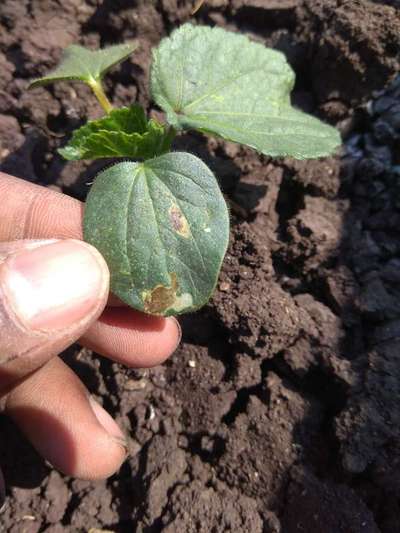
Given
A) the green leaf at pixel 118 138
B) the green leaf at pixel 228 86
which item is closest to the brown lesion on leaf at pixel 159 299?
the green leaf at pixel 118 138

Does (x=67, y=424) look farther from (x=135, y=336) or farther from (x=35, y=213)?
(x=35, y=213)

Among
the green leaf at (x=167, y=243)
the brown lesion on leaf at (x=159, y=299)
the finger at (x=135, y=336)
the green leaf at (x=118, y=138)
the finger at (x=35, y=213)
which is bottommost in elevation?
the finger at (x=135, y=336)

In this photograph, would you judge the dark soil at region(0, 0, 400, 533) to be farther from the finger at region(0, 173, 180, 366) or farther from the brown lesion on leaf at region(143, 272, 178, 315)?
the brown lesion on leaf at region(143, 272, 178, 315)

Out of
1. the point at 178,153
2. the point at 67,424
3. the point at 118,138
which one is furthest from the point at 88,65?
the point at 67,424

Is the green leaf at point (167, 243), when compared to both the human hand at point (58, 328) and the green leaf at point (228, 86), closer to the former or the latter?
the human hand at point (58, 328)

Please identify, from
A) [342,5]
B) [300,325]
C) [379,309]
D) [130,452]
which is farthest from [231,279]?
[342,5]

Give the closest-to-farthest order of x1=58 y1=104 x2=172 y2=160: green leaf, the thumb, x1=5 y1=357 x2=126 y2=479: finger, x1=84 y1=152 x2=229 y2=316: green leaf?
the thumb, x1=84 y1=152 x2=229 y2=316: green leaf, x1=58 y1=104 x2=172 y2=160: green leaf, x1=5 y1=357 x2=126 y2=479: finger

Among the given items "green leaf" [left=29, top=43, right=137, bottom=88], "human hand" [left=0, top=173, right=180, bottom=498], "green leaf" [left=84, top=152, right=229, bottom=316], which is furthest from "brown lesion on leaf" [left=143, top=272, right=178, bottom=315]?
"green leaf" [left=29, top=43, right=137, bottom=88]

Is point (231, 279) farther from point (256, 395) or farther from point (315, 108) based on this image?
point (315, 108)
